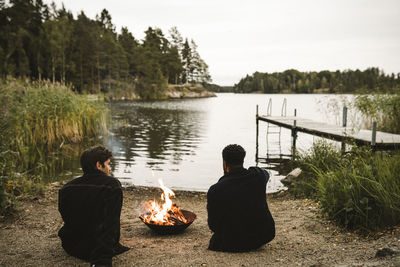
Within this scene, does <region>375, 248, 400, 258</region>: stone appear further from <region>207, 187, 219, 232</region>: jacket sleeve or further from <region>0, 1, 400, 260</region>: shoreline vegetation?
<region>207, 187, 219, 232</region>: jacket sleeve

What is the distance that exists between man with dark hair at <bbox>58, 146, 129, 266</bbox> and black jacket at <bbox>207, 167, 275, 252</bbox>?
1.32 meters

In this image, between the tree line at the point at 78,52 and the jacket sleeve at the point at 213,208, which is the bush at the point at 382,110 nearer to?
the jacket sleeve at the point at 213,208

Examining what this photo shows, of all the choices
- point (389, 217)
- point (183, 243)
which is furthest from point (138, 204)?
point (389, 217)

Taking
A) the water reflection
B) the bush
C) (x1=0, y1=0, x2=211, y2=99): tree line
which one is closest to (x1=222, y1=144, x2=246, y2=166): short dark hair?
the water reflection

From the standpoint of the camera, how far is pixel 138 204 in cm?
782

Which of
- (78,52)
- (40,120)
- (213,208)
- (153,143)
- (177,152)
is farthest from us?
(78,52)

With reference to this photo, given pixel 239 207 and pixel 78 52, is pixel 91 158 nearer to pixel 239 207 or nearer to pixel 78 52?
pixel 239 207

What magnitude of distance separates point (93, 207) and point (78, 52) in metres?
60.5

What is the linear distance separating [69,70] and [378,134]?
176 feet

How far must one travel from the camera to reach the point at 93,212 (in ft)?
12.1

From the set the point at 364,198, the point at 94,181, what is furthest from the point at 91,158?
the point at 364,198

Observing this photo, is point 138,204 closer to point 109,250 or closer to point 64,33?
point 109,250

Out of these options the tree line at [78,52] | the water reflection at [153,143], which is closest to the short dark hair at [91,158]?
the water reflection at [153,143]

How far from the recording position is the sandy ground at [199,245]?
3.64 m
